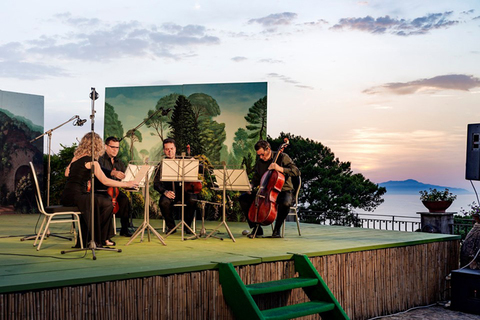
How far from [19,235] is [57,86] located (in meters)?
6.03

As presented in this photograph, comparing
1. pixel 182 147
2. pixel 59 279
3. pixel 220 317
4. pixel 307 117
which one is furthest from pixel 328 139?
pixel 59 279

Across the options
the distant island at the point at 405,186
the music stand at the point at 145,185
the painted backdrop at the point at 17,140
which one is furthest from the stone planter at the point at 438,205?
the painted backdrop at the point at 17,140

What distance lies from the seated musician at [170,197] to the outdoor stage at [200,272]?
0.53 meters

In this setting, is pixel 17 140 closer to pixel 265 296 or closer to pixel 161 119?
pixel 161 119

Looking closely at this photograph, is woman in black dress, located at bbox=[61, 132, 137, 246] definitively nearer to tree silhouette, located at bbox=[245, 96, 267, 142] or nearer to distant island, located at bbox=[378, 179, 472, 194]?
tree silhouette, located at bbox=[245, 96, 267, 142]

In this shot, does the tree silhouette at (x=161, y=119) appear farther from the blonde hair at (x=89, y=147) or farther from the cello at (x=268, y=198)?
the blonde hair at (x=89, y=147)

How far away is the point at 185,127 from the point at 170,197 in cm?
394

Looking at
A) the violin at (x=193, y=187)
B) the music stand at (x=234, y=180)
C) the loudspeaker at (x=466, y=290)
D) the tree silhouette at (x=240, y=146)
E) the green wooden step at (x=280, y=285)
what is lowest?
the loudspeaker at (x=466, y=290)

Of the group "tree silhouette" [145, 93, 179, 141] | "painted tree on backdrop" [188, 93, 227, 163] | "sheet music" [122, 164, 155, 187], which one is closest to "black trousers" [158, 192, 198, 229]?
"sheet music" [122, 164, 155, 187]

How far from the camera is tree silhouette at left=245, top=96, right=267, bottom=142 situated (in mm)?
10195

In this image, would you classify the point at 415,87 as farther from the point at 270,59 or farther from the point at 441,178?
the point at 270,59

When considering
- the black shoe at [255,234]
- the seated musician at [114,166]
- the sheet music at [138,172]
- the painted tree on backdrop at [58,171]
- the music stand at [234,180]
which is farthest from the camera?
the painted tree on backdrop at [58,171]

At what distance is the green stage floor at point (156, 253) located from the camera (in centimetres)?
393

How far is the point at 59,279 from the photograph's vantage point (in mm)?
3699
